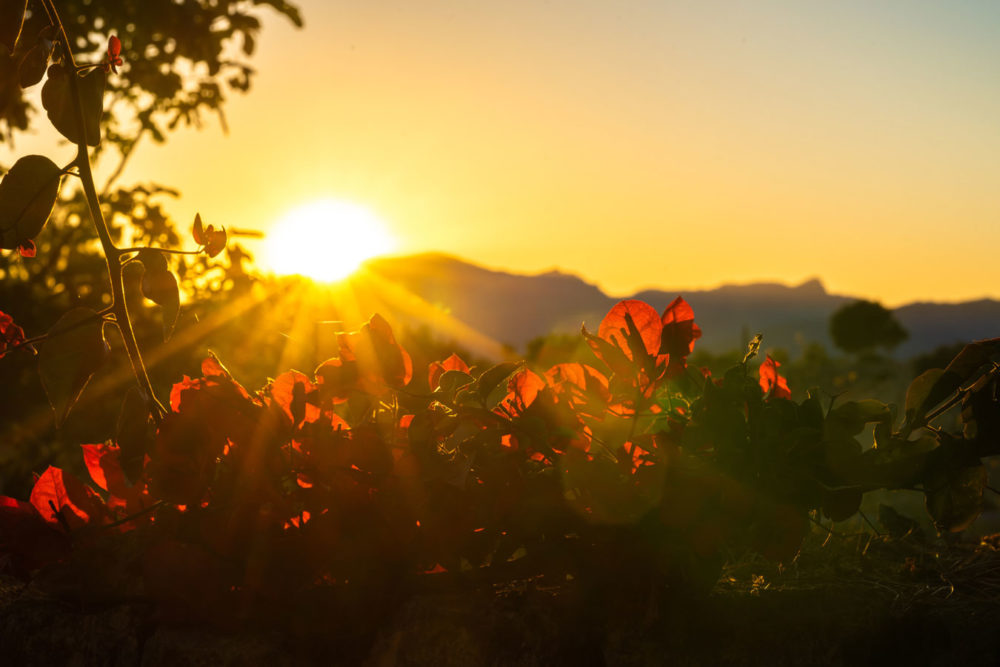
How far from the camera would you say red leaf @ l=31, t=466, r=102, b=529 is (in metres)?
1.39

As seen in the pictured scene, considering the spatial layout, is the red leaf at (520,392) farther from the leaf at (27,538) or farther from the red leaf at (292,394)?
the leaf at (27,538)

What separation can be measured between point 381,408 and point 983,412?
1018 mm

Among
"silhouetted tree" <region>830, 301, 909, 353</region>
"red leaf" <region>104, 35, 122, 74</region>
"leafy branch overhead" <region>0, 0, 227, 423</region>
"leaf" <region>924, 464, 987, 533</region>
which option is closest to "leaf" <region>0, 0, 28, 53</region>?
"leafy branch overhead" <region>0, 0, 227, 423</region>

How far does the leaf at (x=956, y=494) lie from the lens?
3.84ft

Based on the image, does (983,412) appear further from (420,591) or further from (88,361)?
(88,361)

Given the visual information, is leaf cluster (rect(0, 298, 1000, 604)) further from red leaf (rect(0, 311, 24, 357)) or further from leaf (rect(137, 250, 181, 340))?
red leaf (rect(0, 311, 24, 357))

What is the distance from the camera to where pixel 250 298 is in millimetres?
1876

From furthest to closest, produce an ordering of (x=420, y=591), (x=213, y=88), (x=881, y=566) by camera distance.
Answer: (x=213, y=88) → (x=881, y=566) → (x=420, y=591)

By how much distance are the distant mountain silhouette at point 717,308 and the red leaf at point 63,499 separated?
10264cm

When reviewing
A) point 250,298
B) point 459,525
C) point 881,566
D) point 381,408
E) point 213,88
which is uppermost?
point 213,88

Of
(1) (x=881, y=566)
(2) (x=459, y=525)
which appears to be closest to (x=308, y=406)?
(2) (x=459, y=525)

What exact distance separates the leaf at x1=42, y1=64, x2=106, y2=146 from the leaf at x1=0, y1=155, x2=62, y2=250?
0.27 feet

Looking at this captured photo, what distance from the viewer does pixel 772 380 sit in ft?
4.27

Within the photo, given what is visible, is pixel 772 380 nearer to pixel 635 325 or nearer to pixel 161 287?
pixel 635 325
